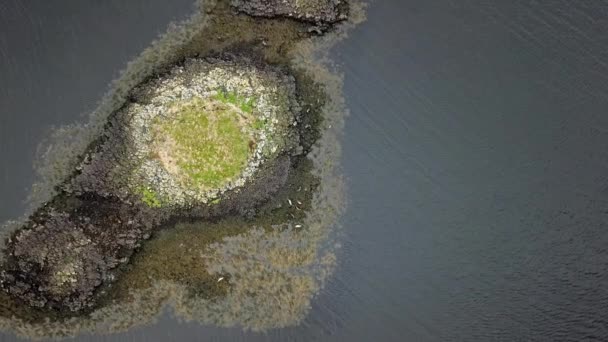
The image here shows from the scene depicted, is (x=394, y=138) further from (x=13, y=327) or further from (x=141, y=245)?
(x=13, y=327)

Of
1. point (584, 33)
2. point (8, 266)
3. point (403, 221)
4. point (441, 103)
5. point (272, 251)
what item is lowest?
point (8, 266)

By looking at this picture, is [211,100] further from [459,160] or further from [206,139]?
[459,160]

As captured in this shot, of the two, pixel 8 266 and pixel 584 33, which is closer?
pixel 8 266

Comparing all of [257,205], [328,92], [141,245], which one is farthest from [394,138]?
[141,245]

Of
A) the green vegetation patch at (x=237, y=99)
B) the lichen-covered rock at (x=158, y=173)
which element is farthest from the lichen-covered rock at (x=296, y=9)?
the green vegetation patch at (x=237, y=99)

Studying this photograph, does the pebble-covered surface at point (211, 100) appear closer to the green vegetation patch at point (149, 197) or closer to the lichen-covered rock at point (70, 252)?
the green vegetation patch at point (149, 197)
